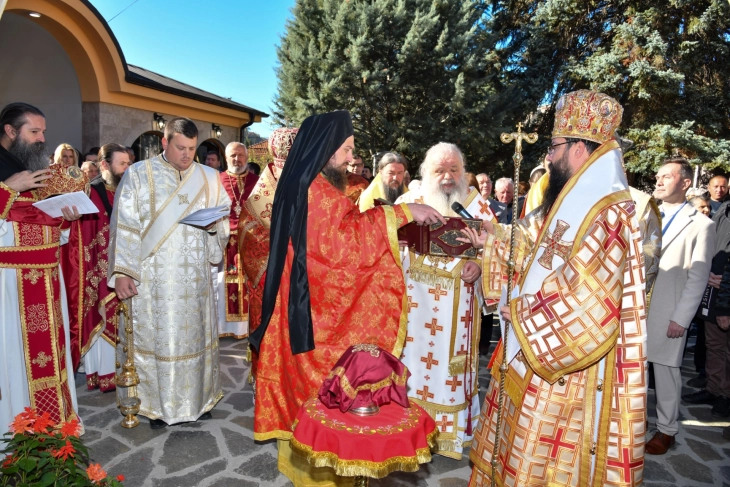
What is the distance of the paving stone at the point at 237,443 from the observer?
413 cm

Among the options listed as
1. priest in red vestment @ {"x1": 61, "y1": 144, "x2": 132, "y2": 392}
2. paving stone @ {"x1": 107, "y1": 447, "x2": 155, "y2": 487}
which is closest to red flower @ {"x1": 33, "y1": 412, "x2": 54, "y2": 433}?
paving stone @ {"x1": 107, "y1": 447, "x2": 155, "y2": 487}

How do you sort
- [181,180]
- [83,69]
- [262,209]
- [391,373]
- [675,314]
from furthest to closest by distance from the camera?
[83,69]
[262,209]
[181,180]
[675,314]
[391,373]

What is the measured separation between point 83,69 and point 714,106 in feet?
63.4

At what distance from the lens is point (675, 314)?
4191mm

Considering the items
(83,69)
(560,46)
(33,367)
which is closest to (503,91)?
(560,46)

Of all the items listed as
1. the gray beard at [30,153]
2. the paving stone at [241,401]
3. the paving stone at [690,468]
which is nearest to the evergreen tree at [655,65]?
the paving stone at [690,468]

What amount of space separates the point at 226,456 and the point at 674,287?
3923 millimetres

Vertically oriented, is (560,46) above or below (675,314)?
above

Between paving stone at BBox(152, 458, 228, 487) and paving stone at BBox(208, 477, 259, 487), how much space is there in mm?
116

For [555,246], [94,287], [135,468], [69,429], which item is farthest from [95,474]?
[94,287]

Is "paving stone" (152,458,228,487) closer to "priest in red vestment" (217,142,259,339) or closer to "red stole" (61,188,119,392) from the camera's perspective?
"red stole" (61,188,119,392)

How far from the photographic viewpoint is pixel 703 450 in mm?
4480

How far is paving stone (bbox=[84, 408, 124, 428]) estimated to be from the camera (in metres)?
4.51

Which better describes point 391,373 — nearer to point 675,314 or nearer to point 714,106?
point 675,314
